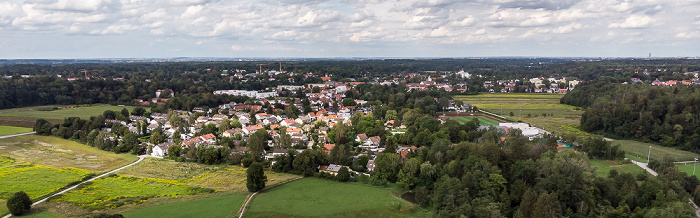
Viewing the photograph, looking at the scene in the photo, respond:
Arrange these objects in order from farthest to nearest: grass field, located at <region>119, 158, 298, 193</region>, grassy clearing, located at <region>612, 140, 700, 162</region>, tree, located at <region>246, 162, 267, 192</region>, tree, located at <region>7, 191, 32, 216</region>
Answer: grassy clearing, located at <region>612, 140, 700, 162</region> < grass field, located at <region>119, 158, 298, 193</region> < tree, located at <region>246, 162, 267, 192</region> < tree, located at <region>7, 191, 32, 216</region>

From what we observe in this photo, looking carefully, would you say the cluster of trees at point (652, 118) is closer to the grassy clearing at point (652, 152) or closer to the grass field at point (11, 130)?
the grassy clearing at point (652, 152)

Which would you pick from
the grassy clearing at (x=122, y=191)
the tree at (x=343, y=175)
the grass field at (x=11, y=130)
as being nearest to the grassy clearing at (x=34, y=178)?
the grassy clearing at (x=122, y=191)

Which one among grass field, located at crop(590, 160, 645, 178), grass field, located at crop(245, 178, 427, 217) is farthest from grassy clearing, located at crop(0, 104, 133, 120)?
grass field, located at crop(590, 160, 645, 178)

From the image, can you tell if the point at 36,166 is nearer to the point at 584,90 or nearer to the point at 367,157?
the point at 367,157

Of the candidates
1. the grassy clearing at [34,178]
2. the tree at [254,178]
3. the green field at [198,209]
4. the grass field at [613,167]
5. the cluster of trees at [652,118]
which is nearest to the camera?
the green field at [198,209]

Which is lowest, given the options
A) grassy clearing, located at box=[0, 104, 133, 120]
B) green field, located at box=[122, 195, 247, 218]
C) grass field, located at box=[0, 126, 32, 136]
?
green field, located at box=[122, 195, 247, 218]

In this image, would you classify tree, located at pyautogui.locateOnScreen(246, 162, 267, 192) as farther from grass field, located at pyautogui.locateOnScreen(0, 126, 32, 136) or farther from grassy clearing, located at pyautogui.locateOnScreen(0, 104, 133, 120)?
grassy clearing, located at pyautogui.locateOnScreen(0, 104, 133, 120)

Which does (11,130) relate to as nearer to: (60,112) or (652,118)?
(60,112)
